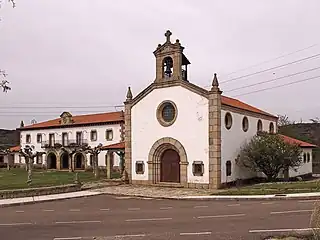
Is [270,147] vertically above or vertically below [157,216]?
above

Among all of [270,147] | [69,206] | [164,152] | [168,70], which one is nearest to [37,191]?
[69,206]

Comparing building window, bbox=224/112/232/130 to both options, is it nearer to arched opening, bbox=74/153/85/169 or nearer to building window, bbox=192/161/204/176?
building window, bbox=192/161/204/176

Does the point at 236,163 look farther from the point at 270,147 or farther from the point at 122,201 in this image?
the point at 122,201

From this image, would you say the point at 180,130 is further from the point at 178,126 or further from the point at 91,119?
the point at 91,119

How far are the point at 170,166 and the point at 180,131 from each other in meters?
2.60

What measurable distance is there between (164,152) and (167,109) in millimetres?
2906

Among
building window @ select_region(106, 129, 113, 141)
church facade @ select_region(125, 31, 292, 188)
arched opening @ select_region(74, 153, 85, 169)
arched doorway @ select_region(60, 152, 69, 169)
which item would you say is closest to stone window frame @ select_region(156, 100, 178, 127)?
church facade @ select_region(125, 31, 292, 188)

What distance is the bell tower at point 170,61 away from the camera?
91.1 feet

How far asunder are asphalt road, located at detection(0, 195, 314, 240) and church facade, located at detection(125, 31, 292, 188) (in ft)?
21.1

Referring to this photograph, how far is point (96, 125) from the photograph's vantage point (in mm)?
48312

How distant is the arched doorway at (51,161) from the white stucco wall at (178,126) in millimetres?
27044

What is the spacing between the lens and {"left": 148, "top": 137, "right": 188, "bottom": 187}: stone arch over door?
27.0 m

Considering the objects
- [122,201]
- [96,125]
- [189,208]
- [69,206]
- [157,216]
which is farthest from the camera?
[96,125]

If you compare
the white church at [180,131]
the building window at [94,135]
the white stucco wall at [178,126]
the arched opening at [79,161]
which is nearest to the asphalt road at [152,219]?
the white church at [180,131]
